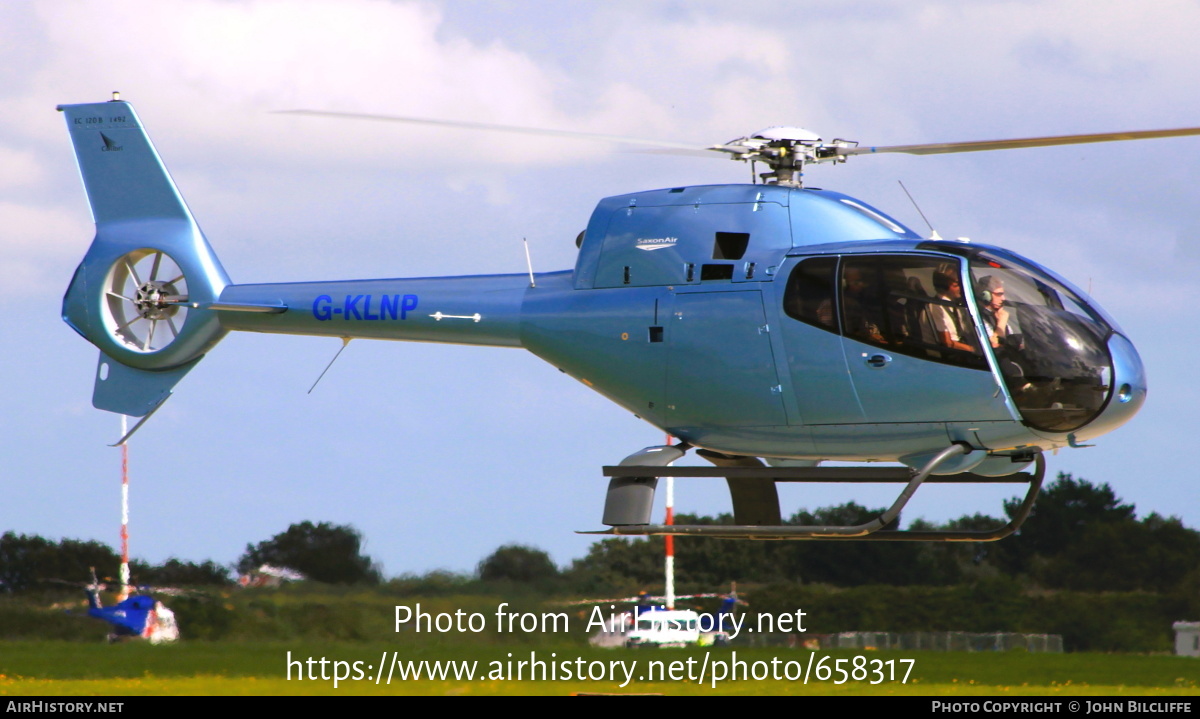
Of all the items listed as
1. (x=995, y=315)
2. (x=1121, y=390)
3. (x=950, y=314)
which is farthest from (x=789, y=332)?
(x=1121, y=390)

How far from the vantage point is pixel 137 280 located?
40.0ft

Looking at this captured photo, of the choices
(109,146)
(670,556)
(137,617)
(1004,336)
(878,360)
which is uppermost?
(109,146)

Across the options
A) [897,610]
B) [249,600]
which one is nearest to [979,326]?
[249,600]

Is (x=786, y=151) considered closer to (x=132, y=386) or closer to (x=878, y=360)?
(x=878, y=360)

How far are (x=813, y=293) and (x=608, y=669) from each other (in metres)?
9.08

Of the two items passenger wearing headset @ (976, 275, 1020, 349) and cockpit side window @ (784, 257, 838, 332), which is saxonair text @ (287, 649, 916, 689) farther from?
passenger wearing headset @ (976, 275, 1020, 349)

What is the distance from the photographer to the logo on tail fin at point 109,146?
12.4 m

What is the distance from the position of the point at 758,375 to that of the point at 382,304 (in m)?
3.31

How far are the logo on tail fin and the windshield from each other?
7820 mm

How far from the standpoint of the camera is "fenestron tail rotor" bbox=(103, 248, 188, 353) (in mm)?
12086

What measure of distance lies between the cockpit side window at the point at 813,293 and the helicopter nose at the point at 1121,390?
1768 mm

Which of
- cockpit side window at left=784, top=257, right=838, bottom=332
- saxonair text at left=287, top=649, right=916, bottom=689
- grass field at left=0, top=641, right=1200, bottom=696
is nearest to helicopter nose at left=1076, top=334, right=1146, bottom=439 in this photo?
cockpit side window at left=784, top=257, right=838, bottom=332

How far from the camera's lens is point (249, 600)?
1681 cm

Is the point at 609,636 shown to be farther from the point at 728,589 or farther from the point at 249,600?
the point at 249,600
